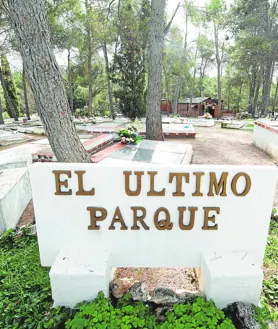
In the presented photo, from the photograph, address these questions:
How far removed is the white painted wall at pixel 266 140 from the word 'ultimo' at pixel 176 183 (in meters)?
6.60

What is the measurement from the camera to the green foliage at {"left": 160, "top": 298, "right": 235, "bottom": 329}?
180cm

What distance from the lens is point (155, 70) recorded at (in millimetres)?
7906

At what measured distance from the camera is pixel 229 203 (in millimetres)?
2043

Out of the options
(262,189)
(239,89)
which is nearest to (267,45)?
(262,189)

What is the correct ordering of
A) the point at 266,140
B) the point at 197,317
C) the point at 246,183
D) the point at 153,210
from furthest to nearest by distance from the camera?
the point at 266,140 < the point at 153,210 < the point at 246,183 < the point at 197,317

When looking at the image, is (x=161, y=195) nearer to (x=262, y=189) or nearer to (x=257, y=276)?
(x=262, y=189)

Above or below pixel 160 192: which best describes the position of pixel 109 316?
below

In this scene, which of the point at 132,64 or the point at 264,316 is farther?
the point at 132,64

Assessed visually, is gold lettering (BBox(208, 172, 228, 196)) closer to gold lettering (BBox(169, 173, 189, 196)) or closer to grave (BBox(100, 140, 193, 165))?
gold lettering (BBox(169, 173, 189, 196))

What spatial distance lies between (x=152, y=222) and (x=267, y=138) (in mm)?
7719

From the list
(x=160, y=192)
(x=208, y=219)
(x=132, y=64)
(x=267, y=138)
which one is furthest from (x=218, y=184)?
(x=132, y=64)

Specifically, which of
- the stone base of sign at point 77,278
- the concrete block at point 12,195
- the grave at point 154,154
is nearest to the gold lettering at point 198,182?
the stone base of sign at point 77,278

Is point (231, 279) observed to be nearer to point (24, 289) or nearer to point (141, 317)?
point (141, 317)

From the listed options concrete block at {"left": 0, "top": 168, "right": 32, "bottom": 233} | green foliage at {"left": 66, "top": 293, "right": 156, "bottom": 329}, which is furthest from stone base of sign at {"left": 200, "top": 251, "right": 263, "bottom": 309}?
concrete block at {"left": 0, "top": 168, "right": 32, "bottom": 233}
